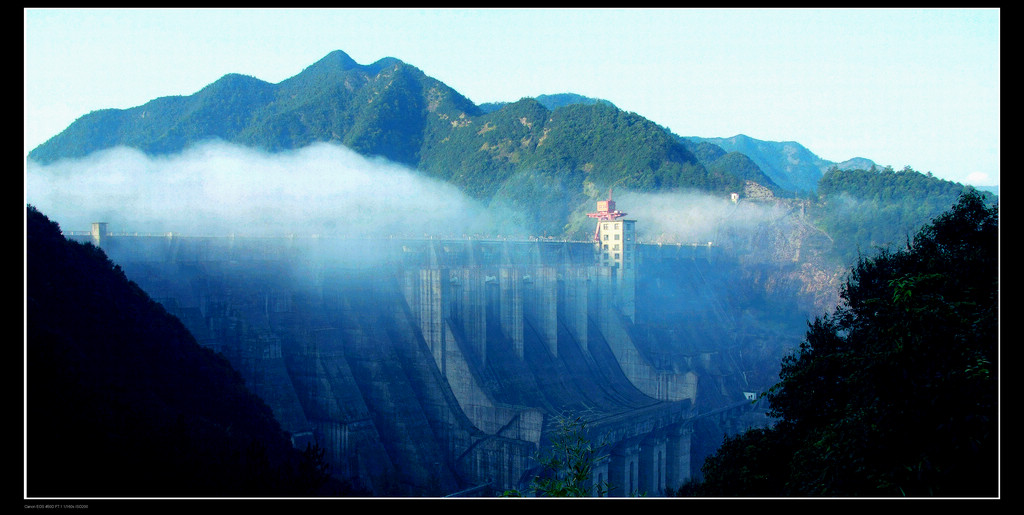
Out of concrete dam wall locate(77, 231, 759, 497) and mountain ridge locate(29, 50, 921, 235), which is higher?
mountain ridge locate(29, 50, 921, 235)

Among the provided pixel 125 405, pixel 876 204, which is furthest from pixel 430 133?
pixel 125 405

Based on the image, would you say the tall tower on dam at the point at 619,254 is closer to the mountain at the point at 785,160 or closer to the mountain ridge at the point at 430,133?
the mountain ridge at the point at 430,133

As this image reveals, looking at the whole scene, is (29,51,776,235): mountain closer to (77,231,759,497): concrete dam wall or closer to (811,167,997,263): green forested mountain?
(811,167,997,263): green forested mountain

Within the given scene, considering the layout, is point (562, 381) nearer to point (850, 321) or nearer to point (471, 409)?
point (471, 409)

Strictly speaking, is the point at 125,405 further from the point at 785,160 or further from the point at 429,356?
the point at 785,160

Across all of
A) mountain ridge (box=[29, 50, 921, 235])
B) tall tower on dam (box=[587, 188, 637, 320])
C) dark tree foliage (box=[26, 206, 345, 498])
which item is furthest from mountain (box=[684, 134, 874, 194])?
dark tree foliage (box=[26, 206, 345, 498])

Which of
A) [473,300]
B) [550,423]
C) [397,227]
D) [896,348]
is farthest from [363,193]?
[896,348]
